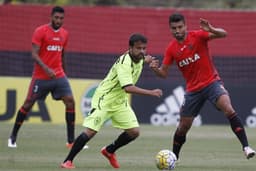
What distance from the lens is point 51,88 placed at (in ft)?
50.5

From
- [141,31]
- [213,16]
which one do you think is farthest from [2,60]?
[213,16]

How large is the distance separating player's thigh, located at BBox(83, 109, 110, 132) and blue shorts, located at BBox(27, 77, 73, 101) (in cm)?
344

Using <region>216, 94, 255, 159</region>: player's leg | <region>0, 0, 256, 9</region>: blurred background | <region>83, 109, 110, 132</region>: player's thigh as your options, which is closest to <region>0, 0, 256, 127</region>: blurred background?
<region>0, 0, 256, 9</region>: blurred background

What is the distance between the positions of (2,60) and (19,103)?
195cm

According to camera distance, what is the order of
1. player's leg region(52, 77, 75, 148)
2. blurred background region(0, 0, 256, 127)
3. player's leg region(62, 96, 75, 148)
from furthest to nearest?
blurred background region(0, 0, 256, 127) < player's leg region(52, 77, 75, 148) < player's leg region(62, 96, 75, 148)

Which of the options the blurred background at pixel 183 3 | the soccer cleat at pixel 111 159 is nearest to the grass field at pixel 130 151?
the soccer cleat at pixel 111 159

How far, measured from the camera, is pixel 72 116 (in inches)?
601

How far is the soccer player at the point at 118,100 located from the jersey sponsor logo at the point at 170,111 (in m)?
9.81

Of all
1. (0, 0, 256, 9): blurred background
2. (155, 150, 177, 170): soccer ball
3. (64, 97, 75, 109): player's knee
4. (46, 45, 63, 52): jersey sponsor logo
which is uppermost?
(46, 45, 63, 52): jersey sponsor logo

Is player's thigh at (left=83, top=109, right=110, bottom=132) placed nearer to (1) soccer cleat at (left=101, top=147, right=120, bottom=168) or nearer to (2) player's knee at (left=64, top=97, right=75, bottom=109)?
(1) soccer cleat at (left=101, top=147, right=120, bottom=168)

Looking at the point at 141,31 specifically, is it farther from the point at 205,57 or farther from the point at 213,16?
the point at 205,57

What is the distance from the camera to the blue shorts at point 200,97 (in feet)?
41.6

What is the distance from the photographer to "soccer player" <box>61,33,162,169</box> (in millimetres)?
11664

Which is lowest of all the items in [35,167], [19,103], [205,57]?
[19,103]
